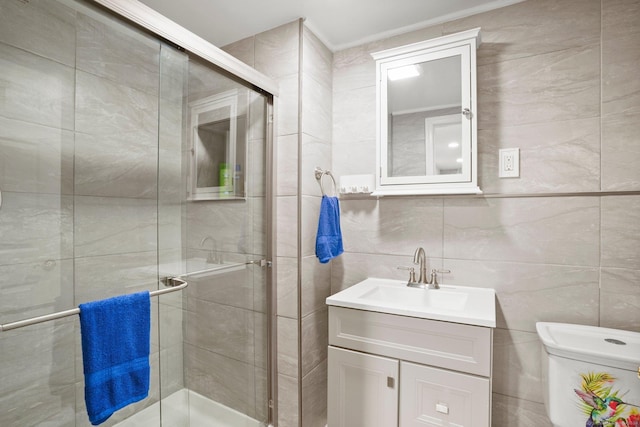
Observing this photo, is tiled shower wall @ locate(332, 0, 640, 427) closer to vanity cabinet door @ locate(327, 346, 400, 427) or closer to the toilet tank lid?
the toilet tank lid

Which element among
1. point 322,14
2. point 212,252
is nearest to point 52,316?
point 212,252

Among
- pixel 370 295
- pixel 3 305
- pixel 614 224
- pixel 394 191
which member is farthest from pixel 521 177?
pixel 3 305

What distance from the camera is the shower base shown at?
1.13 metres

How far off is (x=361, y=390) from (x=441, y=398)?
13.1 inches

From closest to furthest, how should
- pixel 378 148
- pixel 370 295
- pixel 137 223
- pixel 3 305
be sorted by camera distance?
pixel 3 305 → pixel 137 223 → pixel 370 295 → pixel 378 148

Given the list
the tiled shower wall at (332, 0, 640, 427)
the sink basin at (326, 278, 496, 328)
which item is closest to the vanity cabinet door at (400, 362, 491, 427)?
the sink basin at (326, 278, 496, 328)

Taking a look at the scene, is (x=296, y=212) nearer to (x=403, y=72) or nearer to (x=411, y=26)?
(x=403, y=72)

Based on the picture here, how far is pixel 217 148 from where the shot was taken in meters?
1.36

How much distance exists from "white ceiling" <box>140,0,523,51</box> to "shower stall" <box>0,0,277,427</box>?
39 cm

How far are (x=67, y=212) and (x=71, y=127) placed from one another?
0.25 metres

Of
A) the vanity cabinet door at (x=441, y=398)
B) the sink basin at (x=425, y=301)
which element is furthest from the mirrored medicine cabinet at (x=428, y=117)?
the vanity cabinet door at (x=441, y=398)

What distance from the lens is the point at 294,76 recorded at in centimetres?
165

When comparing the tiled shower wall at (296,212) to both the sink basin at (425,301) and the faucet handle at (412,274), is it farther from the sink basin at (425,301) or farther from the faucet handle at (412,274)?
the faucet handle at (412,274)

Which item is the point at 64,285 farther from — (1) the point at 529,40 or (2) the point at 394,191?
(1) the point at 529,40
